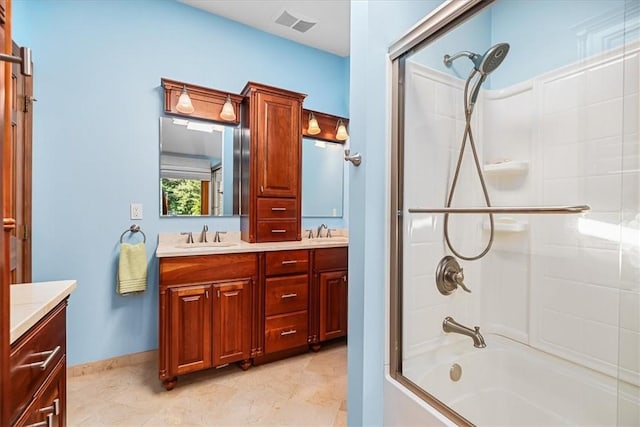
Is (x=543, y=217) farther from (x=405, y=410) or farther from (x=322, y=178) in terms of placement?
(x=322, y=178)

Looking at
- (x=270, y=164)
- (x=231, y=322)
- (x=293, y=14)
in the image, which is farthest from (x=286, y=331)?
(x=293, y=14)

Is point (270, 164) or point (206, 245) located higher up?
point (270, 164)

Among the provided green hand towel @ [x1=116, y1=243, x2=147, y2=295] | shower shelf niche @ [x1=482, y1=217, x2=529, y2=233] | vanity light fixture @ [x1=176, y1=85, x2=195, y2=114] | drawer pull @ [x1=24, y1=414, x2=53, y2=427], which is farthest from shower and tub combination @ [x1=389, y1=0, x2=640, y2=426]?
green hand towel @ [x1=116, y1=243, x2=147, y2=295]

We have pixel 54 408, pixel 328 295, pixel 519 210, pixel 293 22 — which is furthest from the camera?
pixel 293 22

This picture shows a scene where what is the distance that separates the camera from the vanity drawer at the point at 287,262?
2.26 metres

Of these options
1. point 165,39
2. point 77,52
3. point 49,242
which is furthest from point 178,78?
point 49,242

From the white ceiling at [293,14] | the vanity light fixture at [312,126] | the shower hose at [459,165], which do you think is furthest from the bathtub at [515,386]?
the white ceiling at [293,14]

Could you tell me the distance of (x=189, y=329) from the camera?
6.50 feet

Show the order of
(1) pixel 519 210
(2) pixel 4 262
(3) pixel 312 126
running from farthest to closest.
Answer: (3) pixel 312 126, (1) pixel 519 210, (2) pixel 4 262

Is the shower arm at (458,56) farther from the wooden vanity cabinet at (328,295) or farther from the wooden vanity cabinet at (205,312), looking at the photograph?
the wooden vanity cabinet at (205,312)

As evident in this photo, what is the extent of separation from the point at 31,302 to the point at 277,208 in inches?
67.5

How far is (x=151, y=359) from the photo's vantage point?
234 centimetres

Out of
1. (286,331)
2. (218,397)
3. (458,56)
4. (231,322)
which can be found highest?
(458,56)

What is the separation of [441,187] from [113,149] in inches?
85.3
